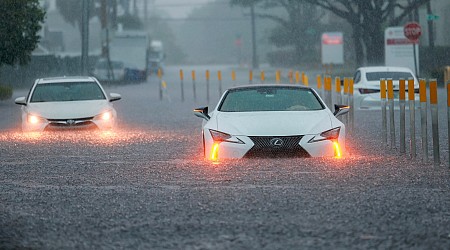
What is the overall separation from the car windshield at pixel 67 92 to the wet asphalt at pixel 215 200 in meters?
5.00

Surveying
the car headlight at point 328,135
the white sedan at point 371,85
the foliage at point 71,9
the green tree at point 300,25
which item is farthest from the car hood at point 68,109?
the foliage at point 71,9

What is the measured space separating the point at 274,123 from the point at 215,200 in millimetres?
4318

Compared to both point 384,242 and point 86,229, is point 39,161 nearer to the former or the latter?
point 86,229

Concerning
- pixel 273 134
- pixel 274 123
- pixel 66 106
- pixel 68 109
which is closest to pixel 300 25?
pixel 66 106

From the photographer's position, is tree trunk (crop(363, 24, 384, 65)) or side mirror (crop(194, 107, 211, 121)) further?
tree trunk (crop(363, 24, 384, 65))

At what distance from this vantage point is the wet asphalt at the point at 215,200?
923cm

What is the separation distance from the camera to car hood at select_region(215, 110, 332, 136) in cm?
1559

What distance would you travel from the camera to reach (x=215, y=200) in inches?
455

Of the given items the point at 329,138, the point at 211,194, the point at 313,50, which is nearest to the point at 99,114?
the point at 329,138

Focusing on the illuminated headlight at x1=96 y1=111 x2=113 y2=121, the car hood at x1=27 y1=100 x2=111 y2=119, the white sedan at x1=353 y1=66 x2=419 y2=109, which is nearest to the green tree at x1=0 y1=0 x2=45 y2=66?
→ the white sedan at x1=353 y1=66 x2=419 y2=109

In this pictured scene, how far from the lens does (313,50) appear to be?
9331 cm

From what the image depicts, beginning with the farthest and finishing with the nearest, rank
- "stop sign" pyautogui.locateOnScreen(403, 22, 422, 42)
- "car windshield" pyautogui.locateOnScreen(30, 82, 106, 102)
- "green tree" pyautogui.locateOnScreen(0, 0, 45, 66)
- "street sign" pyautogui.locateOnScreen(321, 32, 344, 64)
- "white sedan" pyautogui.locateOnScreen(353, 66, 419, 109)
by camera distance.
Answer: "street sign" pyautogui.locateOnScreen(321, 32, 344, 64) < "stop sign" pyautogui.locateOnScreen(403, 22, 422, 42) < "green tree" pyautogui.locateOnScreen(0, 0, 45, 66) < "white sedan" pyautogui.locateOnScreen(353, 66, 419, 109) < "car windshield" pyautogui.locateOnScreen(30, 82, 106, 102)

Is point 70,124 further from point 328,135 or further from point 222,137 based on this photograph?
point 328,135

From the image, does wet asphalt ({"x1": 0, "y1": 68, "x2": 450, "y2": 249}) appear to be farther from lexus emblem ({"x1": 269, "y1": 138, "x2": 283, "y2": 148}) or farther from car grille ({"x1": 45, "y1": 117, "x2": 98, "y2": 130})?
car grille ({"x1": 45, "y1": 117, "x2": 98, "y2": 130})
